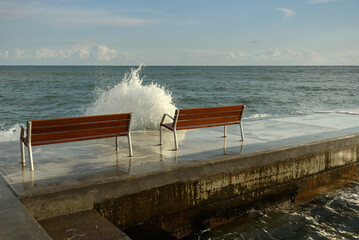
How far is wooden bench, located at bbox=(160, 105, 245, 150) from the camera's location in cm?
576

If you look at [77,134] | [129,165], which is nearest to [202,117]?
[129,165]

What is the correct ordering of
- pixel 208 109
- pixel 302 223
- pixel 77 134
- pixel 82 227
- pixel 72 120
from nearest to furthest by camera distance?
pixel 82 227 < pixel 72 120 < pixel 77 134 < pixel 302 223 < pixel 208 109

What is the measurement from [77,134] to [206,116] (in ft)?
7.01

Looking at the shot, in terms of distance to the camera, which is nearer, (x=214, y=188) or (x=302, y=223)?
(x=214, y=188)

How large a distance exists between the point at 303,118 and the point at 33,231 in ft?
26.3

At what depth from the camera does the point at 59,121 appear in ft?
15.2

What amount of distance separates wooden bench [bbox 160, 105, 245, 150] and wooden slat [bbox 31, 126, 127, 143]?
2.93 feet

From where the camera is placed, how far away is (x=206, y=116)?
6.05m

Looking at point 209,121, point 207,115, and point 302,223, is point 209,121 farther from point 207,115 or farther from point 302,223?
point 302,223

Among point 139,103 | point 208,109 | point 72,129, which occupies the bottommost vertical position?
point 139,103

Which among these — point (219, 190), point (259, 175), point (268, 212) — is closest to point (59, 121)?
point (219, 190)

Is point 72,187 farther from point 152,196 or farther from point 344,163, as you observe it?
point 344,163

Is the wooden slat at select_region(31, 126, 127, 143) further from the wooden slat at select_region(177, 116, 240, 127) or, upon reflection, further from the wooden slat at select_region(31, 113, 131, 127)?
the wooden slat at select_region(177, 116, 240, 127)

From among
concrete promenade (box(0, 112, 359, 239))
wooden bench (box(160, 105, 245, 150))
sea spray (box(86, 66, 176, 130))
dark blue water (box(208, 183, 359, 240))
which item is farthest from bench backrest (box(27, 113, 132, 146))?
sea spray (box(86, 66, 176, 130))
